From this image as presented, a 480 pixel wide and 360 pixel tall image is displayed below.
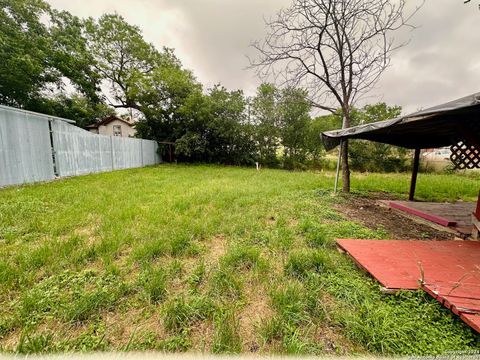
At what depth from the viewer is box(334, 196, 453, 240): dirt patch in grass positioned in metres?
2.81

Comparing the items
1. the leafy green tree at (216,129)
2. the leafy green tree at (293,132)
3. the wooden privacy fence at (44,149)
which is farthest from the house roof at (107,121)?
the leafy green tree at (293,132)

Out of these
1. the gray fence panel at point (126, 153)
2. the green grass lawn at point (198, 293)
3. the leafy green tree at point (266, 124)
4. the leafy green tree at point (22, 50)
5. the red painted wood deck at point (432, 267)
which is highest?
the leafy green tree at point (22, 50)

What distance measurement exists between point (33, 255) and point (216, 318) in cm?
200

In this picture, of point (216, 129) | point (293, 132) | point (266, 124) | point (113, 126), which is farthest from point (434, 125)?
point (113, 126)

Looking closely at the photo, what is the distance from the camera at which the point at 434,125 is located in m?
3.13

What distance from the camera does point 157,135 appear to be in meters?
14.1

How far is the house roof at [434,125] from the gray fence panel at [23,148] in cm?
794

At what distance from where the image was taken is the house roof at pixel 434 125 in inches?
71.4

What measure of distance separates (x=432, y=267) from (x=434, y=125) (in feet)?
8.47

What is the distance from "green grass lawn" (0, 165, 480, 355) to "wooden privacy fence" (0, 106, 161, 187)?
2929mm

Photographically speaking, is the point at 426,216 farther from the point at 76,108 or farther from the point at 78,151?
the point at 76,108

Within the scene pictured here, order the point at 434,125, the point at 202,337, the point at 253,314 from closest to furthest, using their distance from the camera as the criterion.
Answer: the point at 202,337
the point at 253,314
the point at 434,125

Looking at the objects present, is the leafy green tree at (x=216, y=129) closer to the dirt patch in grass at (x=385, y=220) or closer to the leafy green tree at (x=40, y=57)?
the leafy green tree at (x=40, y=57)

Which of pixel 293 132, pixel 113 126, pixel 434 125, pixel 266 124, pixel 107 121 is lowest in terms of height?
pixel 434 125
